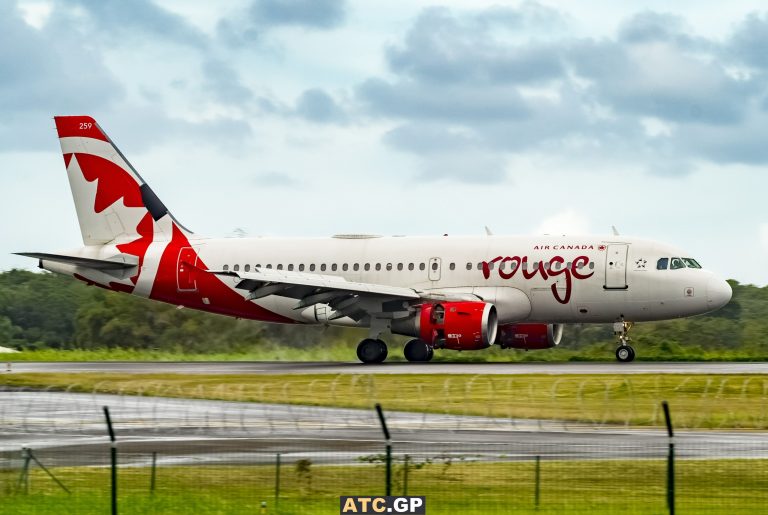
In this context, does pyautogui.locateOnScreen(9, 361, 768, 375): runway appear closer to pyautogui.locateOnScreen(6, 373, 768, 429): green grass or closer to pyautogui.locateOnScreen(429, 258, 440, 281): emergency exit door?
pyautogui.locateOnScreen(6, 373, 768, 429): green grass

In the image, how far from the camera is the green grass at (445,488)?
17.2 metres

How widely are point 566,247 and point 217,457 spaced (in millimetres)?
28694

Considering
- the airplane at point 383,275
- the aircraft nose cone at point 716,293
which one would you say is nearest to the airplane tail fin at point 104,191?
the airplane at point 383,275

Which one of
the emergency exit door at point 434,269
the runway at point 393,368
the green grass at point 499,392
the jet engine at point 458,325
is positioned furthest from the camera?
the emergency exit door at point 434,269

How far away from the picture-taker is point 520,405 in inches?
1190

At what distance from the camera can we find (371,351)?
48156mm

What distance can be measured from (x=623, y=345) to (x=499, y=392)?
14.9m

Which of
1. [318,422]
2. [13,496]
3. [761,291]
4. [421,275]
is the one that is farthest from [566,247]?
[761,291]

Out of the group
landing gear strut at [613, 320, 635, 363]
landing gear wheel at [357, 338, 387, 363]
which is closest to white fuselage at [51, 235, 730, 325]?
landing gear strut at [613, 320, 635, 363]

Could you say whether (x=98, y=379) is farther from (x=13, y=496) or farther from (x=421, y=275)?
(x=13, y=496)

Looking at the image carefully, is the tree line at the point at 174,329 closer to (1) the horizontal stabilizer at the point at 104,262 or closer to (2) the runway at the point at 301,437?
(1) the horizontal stabilizer at the point at 104,262

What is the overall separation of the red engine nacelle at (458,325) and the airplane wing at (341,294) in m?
1.30

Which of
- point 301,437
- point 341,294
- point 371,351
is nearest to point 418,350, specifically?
point 371,351

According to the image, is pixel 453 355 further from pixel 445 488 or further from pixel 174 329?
pixel 445 488
